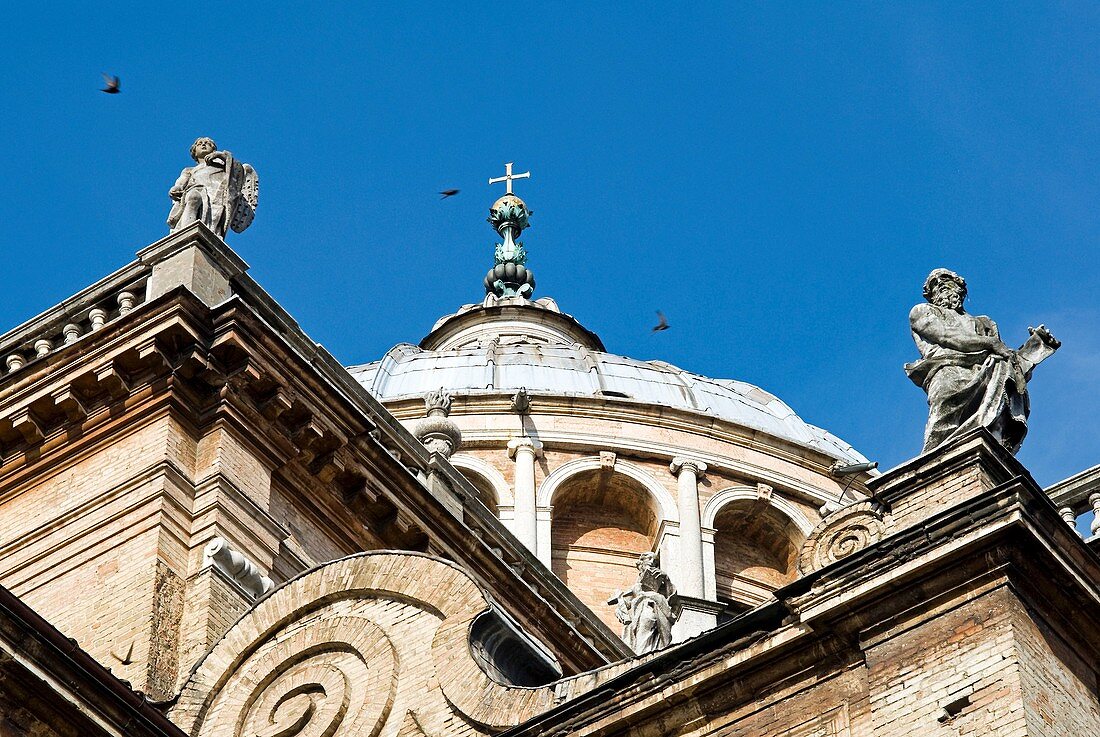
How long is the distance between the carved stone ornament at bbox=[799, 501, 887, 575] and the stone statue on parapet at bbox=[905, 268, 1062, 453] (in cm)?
73

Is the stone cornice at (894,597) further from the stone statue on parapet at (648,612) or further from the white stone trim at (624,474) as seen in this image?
the white stone trim at (624,474)

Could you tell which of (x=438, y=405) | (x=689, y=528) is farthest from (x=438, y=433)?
(x=689, y=528)

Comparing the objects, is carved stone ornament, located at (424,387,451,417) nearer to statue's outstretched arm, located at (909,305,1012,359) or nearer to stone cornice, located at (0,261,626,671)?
stone cornice, located at (0,261,626,671)

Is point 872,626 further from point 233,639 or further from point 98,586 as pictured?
point 98,586

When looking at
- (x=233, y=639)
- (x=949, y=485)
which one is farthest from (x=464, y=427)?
(x=949, y=485)

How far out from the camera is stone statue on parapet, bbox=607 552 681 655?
75.8ft

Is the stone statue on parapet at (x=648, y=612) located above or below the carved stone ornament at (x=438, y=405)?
below

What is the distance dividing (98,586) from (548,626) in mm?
6476

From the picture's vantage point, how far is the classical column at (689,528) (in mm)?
48781

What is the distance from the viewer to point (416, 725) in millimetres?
21453

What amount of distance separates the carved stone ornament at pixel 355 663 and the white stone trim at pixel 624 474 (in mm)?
27113

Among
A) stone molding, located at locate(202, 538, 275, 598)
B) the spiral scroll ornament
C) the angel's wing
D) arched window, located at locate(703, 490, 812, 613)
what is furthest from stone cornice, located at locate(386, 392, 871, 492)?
the spiral scroll ornament

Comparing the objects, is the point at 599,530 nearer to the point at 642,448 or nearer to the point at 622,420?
the point at 642,448

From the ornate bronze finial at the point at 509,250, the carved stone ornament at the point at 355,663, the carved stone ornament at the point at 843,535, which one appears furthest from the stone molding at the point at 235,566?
the ornate bronze finial at the point at 509,250
